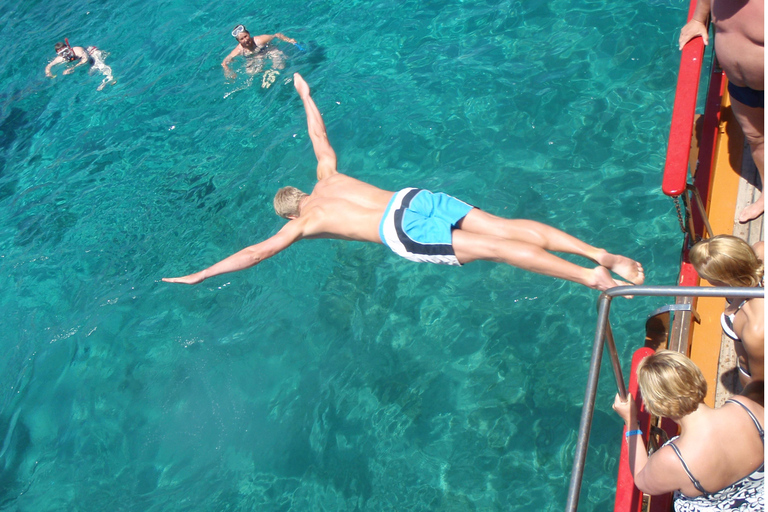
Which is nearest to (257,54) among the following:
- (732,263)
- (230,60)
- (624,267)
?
(230,60)

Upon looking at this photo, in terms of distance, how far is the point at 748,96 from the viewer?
3844 mm

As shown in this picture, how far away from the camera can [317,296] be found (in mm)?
6773

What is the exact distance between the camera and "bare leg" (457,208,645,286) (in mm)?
4051

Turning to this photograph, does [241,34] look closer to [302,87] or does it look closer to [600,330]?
[302,87]

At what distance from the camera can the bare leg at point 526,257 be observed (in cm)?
397

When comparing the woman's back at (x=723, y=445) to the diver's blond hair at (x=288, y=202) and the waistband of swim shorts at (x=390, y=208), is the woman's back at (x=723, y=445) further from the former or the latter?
the diver's blond hair at (x=288, y=202)

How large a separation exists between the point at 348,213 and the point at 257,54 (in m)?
5.71

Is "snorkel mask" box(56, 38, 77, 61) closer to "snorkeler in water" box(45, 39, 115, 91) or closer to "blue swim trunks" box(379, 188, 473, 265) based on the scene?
"snorkeler in water" box(45, 39, 115, 91)

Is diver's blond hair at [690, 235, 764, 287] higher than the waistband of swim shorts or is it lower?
higher

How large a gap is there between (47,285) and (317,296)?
4.09 meters

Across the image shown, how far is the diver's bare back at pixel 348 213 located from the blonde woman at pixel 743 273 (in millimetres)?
2774

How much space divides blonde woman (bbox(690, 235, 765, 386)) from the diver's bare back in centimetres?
277

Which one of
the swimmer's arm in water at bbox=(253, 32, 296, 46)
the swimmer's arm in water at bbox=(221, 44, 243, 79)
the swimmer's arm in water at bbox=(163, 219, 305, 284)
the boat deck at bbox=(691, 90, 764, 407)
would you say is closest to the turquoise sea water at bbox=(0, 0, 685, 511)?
the swimmer's arm in water at bbox=(221, 44, 243, 79)

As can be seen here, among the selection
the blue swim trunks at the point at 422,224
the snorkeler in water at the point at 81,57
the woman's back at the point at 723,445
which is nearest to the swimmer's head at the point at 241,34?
the snorkeler in water at the point at 81,57
